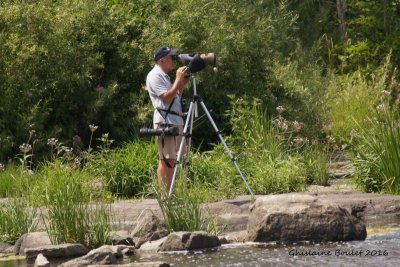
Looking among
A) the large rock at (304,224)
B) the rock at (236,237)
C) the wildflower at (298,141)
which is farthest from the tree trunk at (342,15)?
the large rock at (304,224)

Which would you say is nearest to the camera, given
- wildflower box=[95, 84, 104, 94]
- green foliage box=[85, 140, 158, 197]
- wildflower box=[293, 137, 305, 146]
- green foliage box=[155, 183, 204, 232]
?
green foliage box=[155, 183, 204, 232]

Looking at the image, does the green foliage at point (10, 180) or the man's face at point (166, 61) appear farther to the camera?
the green foliage at point (10, 180)

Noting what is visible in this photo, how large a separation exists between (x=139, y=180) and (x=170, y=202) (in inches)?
130

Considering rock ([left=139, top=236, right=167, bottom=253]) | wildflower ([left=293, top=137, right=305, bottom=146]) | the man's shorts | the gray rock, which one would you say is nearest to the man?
the man's shorts

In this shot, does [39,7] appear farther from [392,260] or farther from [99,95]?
[392,260]

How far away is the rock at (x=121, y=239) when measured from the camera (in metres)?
10.5

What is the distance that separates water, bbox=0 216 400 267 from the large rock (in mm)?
113

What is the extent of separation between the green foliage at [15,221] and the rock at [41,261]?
4.11ft

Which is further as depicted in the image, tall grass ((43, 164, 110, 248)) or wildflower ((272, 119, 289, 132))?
wildflower ((272, 119, 289, 132))

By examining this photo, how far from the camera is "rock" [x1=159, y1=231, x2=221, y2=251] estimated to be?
33.0 feet

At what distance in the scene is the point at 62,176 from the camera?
458 inches

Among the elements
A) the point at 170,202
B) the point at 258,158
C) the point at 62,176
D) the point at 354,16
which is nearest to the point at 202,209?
the point at 170,202

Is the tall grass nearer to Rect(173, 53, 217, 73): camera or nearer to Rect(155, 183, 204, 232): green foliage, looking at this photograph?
Rect(155, 183, 204, 232): green foliage

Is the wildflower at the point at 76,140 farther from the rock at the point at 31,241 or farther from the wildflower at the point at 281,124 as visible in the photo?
→ the rock at the point at 31,241
